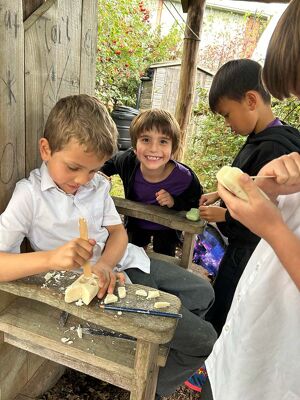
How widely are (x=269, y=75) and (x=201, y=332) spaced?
45.7 inches

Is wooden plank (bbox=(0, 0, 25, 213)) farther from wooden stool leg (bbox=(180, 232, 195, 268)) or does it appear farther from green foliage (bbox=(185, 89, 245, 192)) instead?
green foliage (bbox=(185, 89, 245, 192))

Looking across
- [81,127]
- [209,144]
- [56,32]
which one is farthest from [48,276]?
[209,144]

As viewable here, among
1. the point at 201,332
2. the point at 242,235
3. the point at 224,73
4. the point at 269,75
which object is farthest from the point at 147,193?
the point at 269,75

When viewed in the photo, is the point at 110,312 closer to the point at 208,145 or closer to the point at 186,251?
the point at 186,251

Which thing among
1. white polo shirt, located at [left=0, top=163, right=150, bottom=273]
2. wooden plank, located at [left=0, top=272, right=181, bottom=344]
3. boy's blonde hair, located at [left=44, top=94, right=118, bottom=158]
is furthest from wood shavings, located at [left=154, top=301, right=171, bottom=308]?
boy's blonde hair, located at [left=44, top=94, right=118, bottom=158]

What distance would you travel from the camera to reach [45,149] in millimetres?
1483

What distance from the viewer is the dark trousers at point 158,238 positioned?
102 inches

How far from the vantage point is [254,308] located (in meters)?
1.17

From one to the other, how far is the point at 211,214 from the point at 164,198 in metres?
0.32

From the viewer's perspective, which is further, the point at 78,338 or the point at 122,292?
the point at 78,338

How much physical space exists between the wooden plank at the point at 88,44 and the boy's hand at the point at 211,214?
0.99m

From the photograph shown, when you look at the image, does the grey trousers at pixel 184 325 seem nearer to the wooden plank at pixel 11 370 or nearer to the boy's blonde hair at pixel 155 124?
the wooden plank at pixel 11 370

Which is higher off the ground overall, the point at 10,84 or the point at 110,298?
the point at 10,84

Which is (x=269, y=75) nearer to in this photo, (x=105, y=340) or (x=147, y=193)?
(x=105, y=340)
